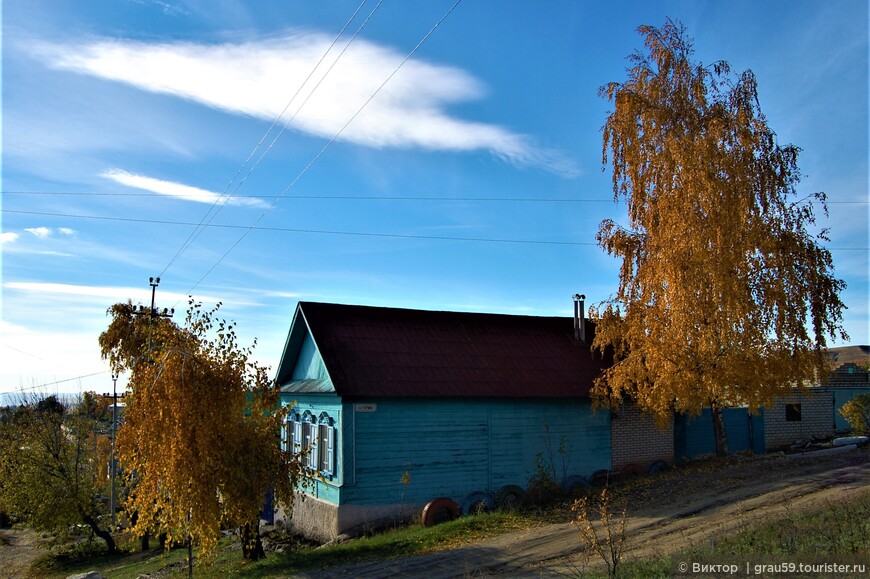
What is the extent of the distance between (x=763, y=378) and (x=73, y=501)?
2370cm

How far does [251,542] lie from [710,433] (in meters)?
15.3

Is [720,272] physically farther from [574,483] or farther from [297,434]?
[297,434]

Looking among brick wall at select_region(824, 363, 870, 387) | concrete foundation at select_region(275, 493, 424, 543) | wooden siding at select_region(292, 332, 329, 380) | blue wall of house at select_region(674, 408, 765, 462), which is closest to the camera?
concrete foundation at select_region(275, 493, 424, 543)

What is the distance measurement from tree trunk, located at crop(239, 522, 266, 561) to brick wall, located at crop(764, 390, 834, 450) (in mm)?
18130

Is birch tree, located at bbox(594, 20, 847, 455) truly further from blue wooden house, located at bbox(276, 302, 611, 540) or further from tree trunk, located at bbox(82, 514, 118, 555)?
tree trunk, located at bbox(82, 514, 118, 555)

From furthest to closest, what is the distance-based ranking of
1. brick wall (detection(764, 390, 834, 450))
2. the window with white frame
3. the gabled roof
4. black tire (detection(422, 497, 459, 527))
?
brick wall (detection(764, 390, 834, 450))
the gabled roof
the window with white frame
black tire (detection(422, 497, 459, 527))

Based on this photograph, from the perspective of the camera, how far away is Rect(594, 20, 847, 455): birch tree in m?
15.6

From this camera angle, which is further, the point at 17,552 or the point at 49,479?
the point at 17,552

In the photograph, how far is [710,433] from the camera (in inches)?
842

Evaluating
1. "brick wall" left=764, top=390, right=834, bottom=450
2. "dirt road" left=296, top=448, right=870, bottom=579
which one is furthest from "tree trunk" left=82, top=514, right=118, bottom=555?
"brick wall" left=764, top=390, right=834, bottom=450

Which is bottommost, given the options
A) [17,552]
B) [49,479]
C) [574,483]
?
[17,552]

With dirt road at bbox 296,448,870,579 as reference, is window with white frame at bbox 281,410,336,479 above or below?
above

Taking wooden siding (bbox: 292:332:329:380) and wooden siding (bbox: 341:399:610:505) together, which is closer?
wooden siding (bbox: 341:399:610:505)

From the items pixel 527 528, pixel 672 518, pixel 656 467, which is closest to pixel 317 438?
pixel 527 528
